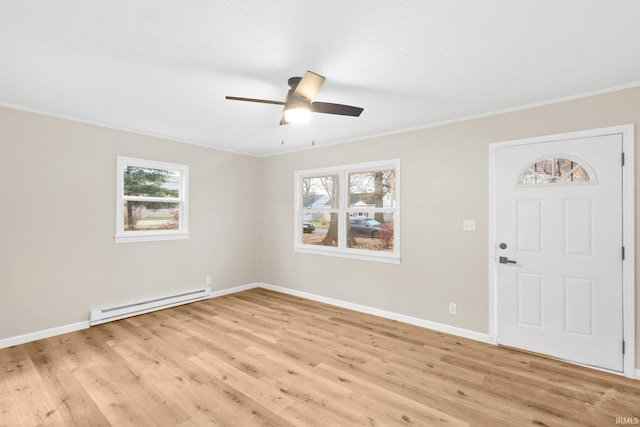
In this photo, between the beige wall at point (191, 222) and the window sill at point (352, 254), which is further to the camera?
the window sill at point (352, 254)

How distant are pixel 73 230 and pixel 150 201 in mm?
937

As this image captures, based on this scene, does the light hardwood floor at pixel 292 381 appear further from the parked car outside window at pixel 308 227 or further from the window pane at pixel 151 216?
the parked car outside window at pixel 308 227

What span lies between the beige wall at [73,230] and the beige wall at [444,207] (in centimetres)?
222

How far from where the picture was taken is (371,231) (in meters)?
4.21

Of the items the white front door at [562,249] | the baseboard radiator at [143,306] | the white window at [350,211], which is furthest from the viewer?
the white window at [350,211]

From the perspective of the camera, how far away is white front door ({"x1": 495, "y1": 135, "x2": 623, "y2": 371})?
2.56 meters

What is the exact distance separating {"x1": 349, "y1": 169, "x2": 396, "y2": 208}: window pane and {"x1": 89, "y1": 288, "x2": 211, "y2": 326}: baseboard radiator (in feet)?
9.06

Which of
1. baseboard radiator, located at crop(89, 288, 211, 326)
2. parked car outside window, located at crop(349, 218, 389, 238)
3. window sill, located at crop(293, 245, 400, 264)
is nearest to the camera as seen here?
baseboard radiator, located at crop(89, 288, 211, 326)

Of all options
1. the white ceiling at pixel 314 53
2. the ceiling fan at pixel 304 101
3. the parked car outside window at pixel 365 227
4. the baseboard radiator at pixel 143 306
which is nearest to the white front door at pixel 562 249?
the white ceiling at pixel 314 53

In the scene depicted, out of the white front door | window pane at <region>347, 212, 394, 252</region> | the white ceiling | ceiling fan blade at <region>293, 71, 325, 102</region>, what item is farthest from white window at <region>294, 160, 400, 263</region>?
ceiling fan blade at <region>293, 71, 325, 102</region>

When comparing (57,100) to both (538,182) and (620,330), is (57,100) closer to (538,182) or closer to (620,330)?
(538,182)

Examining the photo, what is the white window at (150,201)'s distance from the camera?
3.83m

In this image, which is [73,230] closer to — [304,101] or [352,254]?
[304,101]

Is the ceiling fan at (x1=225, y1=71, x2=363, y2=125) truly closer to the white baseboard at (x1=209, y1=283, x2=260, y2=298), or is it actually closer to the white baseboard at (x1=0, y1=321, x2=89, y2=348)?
the white baseboard at (x1=0, y1=321, x2=89, y2=348)
